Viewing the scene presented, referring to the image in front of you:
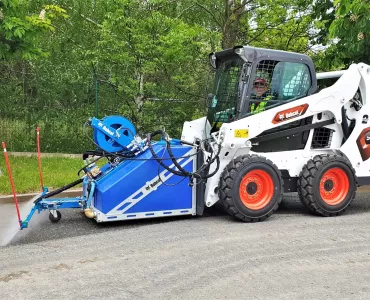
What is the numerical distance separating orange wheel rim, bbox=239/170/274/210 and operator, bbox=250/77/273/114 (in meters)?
0.91

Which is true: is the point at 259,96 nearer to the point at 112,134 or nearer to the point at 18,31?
the point at 112,134

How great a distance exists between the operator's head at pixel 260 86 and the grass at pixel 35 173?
11.3ft

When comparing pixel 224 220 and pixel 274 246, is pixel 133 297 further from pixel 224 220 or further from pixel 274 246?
pixel 224 220

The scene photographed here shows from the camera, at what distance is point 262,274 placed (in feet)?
15.4

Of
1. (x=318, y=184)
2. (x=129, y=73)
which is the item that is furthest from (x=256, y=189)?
(x=129, y=73)

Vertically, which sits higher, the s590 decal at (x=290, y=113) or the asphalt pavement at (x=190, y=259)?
the s590 decal at (x=290, y=113)

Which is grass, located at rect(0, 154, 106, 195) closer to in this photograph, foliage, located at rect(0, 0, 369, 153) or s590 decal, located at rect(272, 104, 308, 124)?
foliage, located at rect(0, 0, 369, 153)

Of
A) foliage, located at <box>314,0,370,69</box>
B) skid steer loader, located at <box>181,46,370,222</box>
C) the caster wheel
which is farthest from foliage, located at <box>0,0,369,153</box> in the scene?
the caster wheel

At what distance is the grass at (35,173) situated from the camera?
8828 millimetres

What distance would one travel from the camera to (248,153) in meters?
6.87

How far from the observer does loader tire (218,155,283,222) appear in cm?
653

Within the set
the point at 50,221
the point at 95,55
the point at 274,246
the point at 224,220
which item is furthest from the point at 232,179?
the point at 95,55

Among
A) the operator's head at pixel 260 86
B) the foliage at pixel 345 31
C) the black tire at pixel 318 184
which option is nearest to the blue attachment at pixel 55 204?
the operator's head at pixel 260 86

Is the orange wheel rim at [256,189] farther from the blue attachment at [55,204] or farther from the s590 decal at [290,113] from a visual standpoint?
the blue attachment at [55,204]
